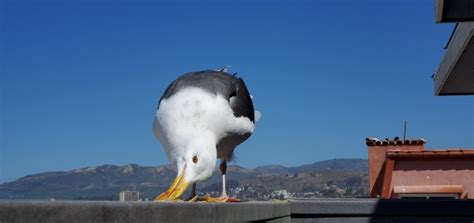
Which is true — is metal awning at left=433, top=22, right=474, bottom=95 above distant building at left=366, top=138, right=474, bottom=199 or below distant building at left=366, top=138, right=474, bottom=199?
above

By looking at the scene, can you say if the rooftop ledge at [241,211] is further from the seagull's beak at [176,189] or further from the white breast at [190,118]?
the white breast at [190,118]

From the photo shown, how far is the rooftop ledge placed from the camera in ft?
8.19

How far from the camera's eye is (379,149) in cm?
1552

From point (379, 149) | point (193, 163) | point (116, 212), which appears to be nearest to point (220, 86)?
point (193, 163)

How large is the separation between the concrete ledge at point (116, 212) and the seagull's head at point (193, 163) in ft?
3.22

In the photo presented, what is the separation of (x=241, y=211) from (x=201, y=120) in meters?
1.79

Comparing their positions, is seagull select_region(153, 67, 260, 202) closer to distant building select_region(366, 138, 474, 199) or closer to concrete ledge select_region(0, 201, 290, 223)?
concrete ledge select_region(0, 201, 290, 223)

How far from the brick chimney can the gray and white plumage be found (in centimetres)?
774

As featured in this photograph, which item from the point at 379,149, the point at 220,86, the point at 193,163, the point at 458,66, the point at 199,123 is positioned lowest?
the point at 193,163

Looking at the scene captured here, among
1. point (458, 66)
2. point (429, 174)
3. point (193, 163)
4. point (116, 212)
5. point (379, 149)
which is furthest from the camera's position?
point (379, 149)

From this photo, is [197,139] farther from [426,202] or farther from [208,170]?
[426,202]

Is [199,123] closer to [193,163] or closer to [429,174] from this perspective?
[193,163]

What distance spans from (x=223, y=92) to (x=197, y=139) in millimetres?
1191

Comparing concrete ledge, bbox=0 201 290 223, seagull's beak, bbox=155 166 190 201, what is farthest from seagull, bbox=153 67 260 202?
concrete ledge, bbox=0 201 290 223
